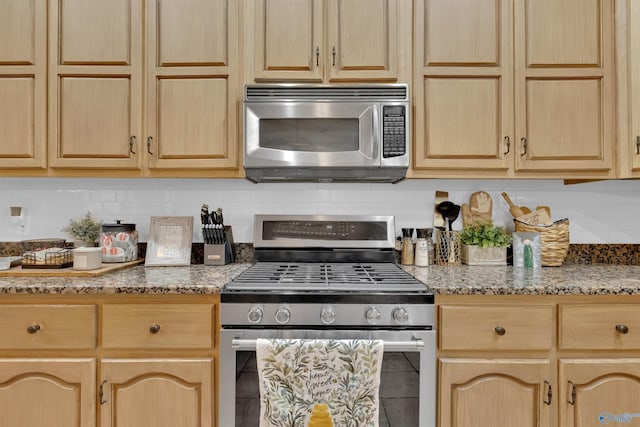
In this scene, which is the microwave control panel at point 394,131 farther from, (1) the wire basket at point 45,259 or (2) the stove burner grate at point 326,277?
(1) the wire basket at point 45,259

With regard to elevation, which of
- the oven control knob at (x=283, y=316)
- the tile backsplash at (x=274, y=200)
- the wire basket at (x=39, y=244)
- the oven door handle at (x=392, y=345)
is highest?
the tile backsplash at (x=274, y=200)

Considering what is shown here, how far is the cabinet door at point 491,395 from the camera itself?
1418 mm

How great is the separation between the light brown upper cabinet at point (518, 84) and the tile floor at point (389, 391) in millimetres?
910

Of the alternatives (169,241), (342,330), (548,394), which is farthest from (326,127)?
(548,394)

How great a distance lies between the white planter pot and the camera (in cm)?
199

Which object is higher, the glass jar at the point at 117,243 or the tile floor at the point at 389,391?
the glass jar at the point at 117,243

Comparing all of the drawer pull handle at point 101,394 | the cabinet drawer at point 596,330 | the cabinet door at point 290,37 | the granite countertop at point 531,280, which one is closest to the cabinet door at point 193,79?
the cabinet door at point 290,37

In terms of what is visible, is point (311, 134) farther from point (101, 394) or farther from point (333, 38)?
point (101, 394)

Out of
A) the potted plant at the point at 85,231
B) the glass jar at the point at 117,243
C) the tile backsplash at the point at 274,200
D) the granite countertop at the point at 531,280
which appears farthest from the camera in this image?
the tile backsplash at the point at 274,200

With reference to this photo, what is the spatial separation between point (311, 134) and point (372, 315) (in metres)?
0.87

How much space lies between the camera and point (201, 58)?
1.82 metres

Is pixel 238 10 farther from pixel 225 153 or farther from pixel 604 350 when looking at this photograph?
pixel 604 350

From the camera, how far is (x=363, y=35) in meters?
1.82

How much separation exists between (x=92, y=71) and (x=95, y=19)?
0.25m
